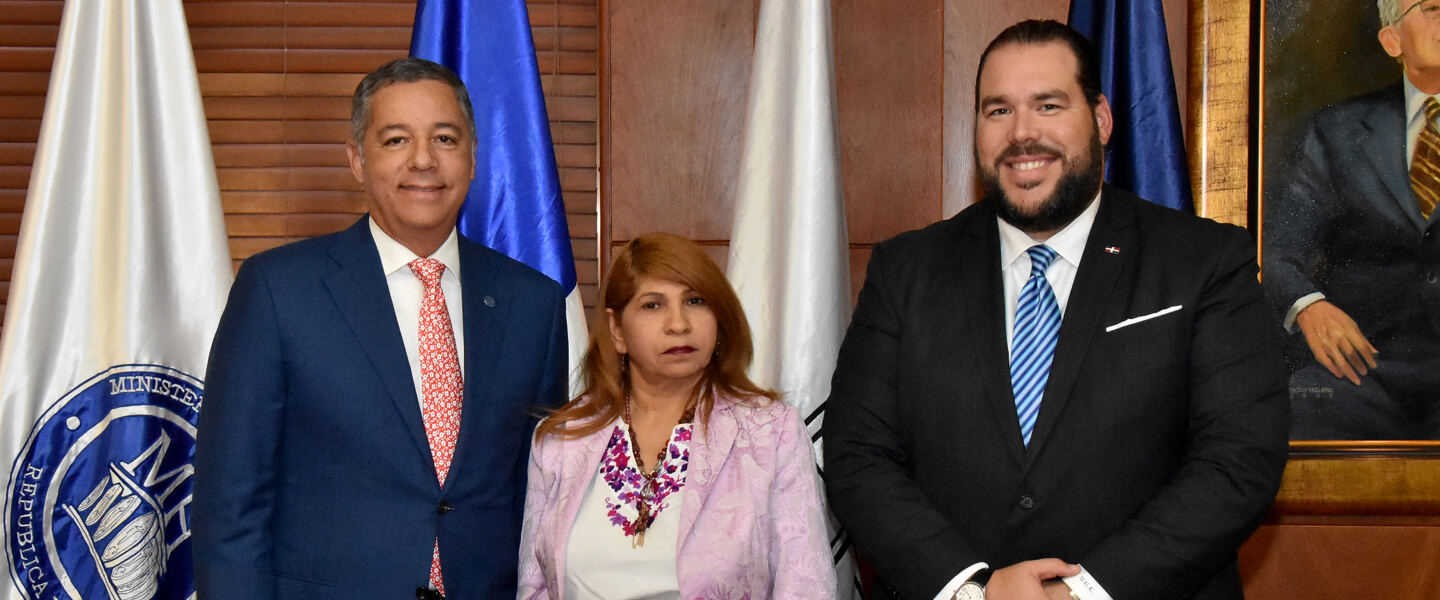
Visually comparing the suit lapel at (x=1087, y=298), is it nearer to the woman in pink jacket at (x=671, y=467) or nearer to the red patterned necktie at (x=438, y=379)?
the woman in pink jacket at (x=671, y=467)

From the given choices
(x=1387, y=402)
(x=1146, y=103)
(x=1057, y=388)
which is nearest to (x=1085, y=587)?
(x=1057, y=388)

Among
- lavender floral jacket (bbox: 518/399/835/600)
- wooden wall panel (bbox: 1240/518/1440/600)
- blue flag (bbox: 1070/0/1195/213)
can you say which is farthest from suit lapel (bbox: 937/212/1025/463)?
wooden wall panel (bbox: 1240/518/1440/600)

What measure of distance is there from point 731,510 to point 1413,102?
7.48 ft

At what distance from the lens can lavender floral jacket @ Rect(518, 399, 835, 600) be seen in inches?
75.9

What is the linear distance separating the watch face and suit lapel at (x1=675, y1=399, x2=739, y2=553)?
1.67 feet

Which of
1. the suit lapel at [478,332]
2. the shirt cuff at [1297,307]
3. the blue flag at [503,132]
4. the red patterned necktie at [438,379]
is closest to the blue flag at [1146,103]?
the shirt cuff at [1297,307]

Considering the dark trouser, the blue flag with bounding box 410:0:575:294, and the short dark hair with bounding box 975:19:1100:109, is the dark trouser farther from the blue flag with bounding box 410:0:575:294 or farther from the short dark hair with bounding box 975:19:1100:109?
the blue flag with bounding box 410:0:575:294

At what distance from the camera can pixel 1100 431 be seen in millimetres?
1763

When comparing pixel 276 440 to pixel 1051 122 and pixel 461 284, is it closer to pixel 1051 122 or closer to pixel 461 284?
pixel 461 284

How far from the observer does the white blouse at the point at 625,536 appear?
194cm

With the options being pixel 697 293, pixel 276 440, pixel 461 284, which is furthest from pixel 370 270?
Answer: pixel 697 293

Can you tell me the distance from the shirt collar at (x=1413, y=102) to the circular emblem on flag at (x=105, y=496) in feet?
10.7

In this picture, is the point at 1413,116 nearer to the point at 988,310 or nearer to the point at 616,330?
the point at 988,310

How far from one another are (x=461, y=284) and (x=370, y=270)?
0.58ft
